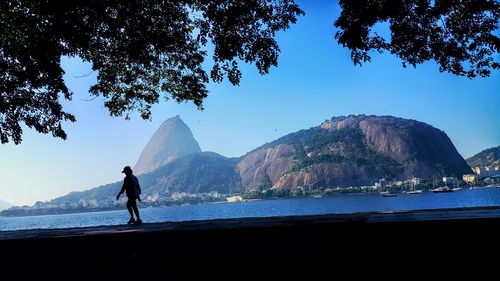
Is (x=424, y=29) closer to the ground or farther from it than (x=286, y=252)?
farther from it

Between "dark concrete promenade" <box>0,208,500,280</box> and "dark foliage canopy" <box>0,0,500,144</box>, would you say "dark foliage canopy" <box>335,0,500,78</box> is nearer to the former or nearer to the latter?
"dark foliage canopy" <box>0,0,500,144</box>

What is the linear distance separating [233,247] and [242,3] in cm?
848

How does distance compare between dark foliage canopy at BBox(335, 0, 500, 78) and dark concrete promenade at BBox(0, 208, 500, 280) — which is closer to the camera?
dark concrete promenade at BBox(0, 208, 500, 280)

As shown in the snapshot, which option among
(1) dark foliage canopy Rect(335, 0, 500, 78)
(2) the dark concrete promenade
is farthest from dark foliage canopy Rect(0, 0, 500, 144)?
(2) the dark concrete promenade

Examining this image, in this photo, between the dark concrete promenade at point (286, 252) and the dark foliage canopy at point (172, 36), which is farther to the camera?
the dark foliage canopy at point (172, 36)

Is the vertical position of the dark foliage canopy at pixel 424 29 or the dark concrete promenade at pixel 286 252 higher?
the dark foliage canopy at pixel 424 29

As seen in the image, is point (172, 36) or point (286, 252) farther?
point (172, 36)

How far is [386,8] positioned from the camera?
9.91 m

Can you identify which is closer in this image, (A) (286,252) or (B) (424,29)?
(A) (286,252)

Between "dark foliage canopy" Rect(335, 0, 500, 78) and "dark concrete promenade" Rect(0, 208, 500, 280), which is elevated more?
"dark foliage canopy" Rect(335, 0, 500, 78)

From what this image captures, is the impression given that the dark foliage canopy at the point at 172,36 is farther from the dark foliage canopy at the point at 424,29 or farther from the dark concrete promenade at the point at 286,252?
the dark concrete promenade at the point at 286,252

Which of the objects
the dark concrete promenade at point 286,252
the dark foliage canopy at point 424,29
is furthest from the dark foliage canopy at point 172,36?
the dark concrete promenade at point 286,252

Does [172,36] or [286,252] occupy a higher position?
[172,36]

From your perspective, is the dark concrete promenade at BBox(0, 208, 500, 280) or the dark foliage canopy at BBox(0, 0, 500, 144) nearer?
the dark concrete promenade at BBox(0, 208, 500, 280)
